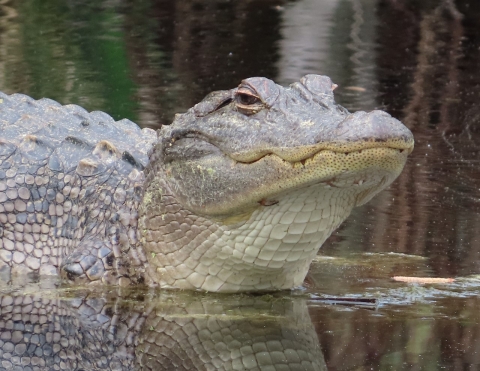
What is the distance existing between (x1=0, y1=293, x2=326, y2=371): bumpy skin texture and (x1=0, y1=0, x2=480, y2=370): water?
0.01m

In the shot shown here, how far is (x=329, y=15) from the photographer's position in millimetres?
14703

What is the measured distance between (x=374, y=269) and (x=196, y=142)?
1.25 metres

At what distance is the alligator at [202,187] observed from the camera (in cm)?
414

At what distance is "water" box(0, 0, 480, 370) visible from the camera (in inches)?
157

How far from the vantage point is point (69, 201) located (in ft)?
17.3

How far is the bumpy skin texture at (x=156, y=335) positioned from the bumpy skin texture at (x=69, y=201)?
11.8 inches

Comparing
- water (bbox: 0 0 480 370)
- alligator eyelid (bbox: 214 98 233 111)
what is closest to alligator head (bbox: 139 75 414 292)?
alligator eyelid (bbox: 214 98 233 111)

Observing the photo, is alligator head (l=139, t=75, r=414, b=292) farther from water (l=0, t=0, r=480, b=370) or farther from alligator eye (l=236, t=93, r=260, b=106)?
water (l=0, t=0, r=480, b=370)

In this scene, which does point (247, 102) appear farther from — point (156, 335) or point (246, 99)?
point (156, 335)

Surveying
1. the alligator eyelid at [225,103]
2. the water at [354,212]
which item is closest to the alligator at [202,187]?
the alligator eyelid at [225,103]

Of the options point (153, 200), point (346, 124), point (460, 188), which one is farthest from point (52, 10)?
point (346, 124)

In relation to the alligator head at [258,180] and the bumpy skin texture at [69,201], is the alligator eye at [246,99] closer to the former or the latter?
the alligator head at [258,180]

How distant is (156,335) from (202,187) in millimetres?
751

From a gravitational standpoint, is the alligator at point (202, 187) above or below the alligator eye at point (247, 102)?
below
